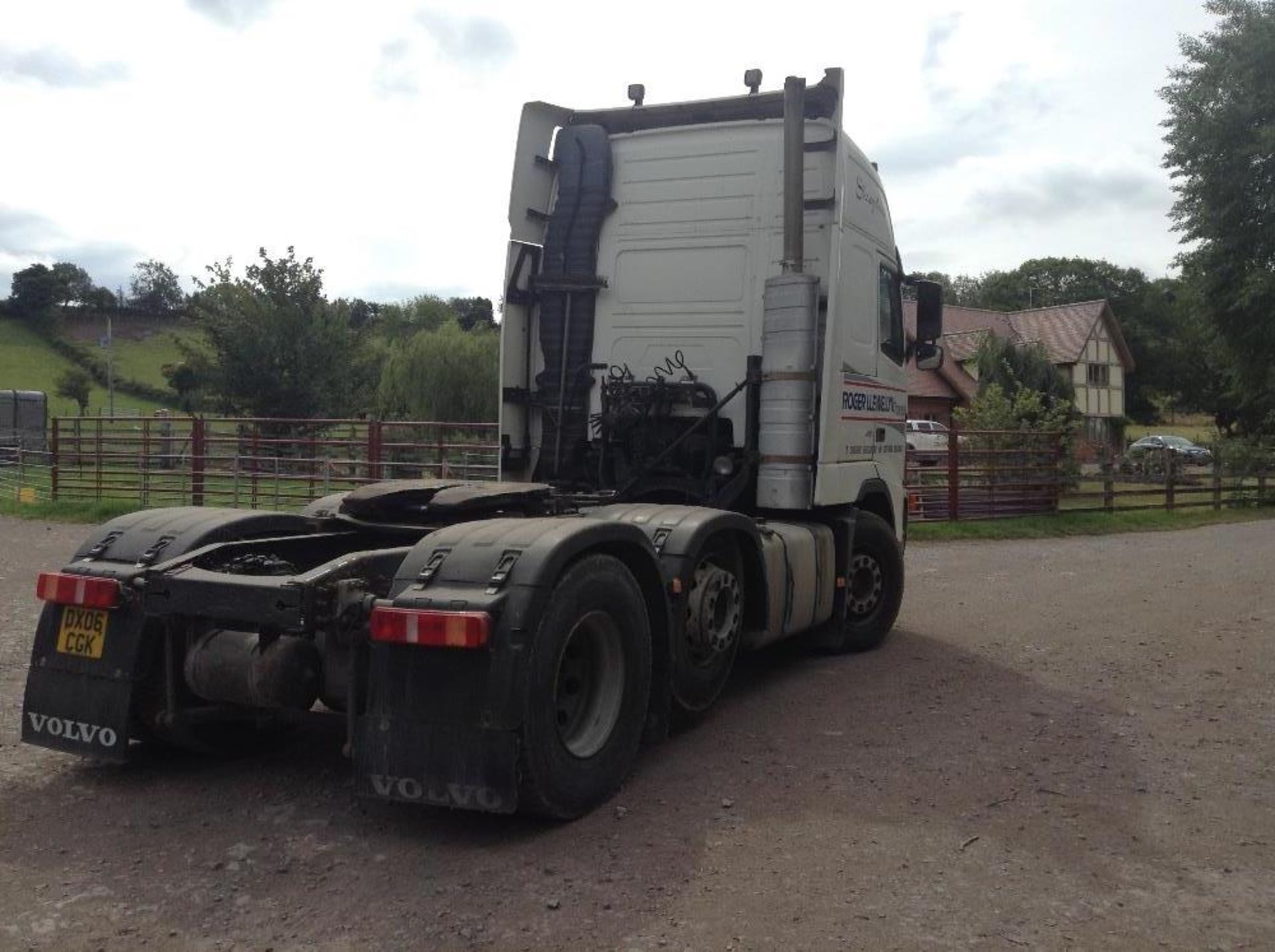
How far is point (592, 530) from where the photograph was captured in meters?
4.72

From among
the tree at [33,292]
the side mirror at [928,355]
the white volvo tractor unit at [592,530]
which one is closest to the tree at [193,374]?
the white volvo tractor unit at [592,530]

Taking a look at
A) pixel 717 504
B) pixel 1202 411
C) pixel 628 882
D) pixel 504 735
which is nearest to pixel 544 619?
pixel 504 735

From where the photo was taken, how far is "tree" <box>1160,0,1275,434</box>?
25516 millimetres

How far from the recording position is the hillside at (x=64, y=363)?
6419 centimetres

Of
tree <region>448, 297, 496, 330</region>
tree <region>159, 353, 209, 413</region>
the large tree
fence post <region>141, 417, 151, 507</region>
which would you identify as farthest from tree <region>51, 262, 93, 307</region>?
fence post <region>141, 417, 151, 507</region>

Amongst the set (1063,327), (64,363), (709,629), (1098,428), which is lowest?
(709,629)

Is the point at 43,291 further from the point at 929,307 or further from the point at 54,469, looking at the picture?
the point at 929,307

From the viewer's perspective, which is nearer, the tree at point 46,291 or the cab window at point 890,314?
the cab window at point 890,314

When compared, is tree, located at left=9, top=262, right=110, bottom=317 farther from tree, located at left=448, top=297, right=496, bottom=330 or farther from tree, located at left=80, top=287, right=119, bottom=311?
tree, located at left=448, top=297, right=496, bottom=330

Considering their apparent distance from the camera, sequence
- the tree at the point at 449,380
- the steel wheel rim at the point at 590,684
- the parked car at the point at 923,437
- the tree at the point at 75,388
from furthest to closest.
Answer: the tree at the point at 75,388
the tree at the point at 449,380
the parked car at the point at 923,437
the steel wheel rim at the point at 590,684

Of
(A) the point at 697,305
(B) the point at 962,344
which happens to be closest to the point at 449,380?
(B) the point at 962,344

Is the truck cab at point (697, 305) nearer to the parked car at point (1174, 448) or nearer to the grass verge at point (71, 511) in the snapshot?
the grass verge at point (71, 511)

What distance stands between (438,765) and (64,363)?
81803mm

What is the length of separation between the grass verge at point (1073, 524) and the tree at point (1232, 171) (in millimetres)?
5775
